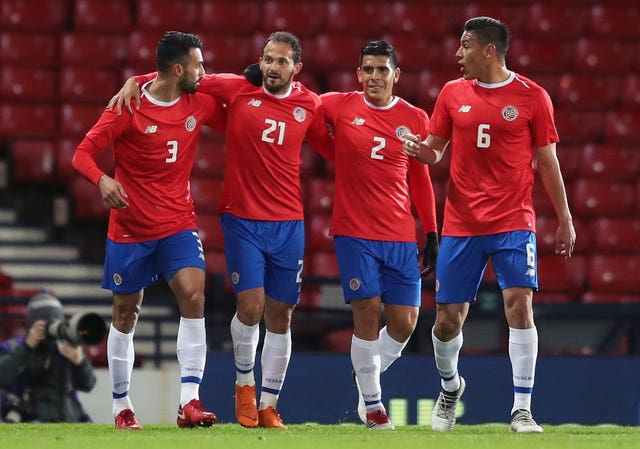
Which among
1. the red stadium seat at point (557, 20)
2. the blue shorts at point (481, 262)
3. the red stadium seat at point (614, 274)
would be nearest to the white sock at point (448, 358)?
the blue shorts at point (481, 262)

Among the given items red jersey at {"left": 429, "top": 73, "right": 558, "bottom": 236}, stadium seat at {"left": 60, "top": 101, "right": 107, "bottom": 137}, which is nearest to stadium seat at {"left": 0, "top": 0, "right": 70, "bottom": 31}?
stadium seat at {"left": 60, "top": 101, "right": 107, "bottom": 137}

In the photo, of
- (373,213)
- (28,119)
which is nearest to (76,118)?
(28,119)

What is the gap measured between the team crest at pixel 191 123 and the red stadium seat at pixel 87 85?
5.83 meters

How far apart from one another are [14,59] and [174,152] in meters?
6.52

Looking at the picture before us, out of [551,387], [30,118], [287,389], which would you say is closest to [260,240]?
[287,389]

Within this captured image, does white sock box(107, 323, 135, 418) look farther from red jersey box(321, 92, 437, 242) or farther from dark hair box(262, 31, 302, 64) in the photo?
dark hair box(262, 31, 302, 64)

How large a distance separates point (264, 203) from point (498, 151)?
1214mm

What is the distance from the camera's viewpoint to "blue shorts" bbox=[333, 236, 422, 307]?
750 cm

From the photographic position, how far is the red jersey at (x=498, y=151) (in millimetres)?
7273

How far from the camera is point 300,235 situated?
7594mm

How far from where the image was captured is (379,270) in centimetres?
763

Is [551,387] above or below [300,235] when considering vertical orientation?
below

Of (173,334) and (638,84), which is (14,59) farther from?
(638,84)

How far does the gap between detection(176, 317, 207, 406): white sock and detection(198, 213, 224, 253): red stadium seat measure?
4581mm
